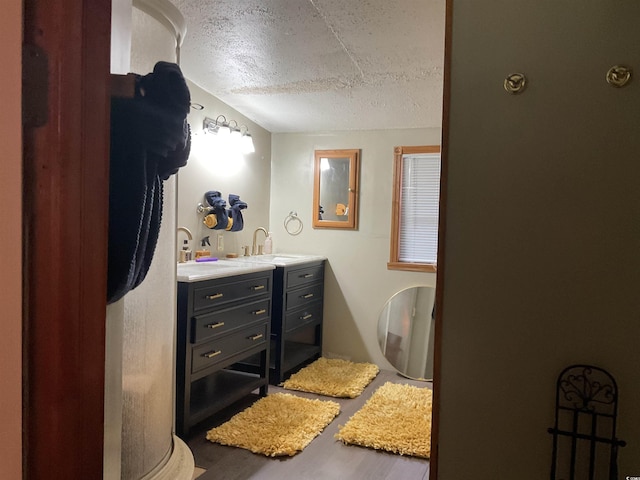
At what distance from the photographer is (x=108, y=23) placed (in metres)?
0.63

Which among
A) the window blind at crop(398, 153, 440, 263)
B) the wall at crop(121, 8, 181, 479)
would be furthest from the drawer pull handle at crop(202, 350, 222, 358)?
the window blind at crop(398, 153, 440, 263)

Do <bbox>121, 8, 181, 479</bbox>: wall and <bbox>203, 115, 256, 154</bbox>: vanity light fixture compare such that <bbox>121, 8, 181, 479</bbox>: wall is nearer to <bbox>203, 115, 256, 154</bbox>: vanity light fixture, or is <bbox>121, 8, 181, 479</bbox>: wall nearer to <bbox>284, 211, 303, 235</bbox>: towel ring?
<bbox>203, 115, 256, 154</bbox>: vanity light fixture

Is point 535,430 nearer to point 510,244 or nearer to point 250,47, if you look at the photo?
point 510,244

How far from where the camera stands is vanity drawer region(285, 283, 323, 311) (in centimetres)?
359

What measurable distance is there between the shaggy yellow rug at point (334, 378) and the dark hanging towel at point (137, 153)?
2694 millimetres

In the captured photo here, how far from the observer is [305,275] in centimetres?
383

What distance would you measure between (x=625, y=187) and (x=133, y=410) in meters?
1.44

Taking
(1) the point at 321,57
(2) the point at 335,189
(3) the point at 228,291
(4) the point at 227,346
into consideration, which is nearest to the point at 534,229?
(1) the point at 321,57

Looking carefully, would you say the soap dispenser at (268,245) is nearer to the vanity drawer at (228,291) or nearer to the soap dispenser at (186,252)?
the vanity drawer at (228,291)

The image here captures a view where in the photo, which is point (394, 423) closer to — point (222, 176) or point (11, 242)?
point (222, 176)

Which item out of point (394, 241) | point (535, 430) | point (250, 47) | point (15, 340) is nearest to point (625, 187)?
point (535, 430)

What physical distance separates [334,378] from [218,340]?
1.29 meters

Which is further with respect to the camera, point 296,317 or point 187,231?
point 296,317

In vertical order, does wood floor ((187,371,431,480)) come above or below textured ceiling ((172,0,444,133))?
below
